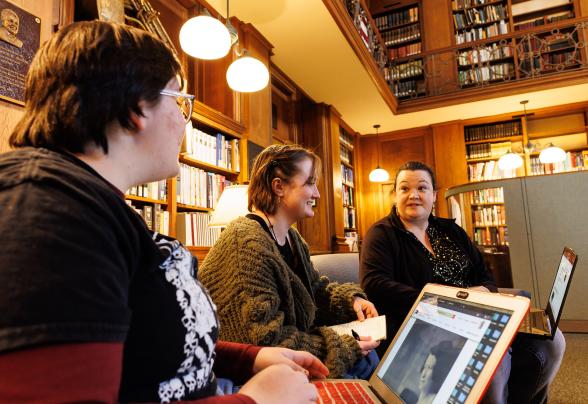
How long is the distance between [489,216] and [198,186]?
3.75 metres

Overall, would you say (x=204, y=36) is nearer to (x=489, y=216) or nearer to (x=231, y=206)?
(x=231, y=206)

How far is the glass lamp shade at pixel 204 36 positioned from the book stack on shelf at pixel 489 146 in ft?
16.7

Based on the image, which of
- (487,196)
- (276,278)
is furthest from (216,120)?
(487,196)

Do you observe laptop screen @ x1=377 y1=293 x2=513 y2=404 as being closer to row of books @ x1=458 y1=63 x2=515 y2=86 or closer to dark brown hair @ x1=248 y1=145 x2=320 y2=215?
dark brown hair @ x1=248 y1=145 x2=320 y2=215

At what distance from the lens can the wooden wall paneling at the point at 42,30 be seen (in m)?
1.71

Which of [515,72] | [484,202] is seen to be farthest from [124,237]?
[515,72]

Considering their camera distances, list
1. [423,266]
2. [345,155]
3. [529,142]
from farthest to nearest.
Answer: [345,155]
[529,142]
[423,266]

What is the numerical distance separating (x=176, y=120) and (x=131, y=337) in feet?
1.05

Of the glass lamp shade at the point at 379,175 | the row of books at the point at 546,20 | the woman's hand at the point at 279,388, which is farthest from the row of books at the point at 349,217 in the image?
the woman's hand at the point at 279,388

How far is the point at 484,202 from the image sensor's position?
4703 mm

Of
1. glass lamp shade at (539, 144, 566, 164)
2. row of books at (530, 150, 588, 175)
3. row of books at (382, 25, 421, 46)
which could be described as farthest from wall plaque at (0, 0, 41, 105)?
row of books at (530, 150, 588, 175)

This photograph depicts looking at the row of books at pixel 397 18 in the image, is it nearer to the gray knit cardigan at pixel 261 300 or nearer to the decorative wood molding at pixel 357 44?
the decorative wood molding at pixel 357 44

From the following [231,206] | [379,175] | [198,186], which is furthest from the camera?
[379,175]

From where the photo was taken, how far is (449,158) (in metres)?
6.51
